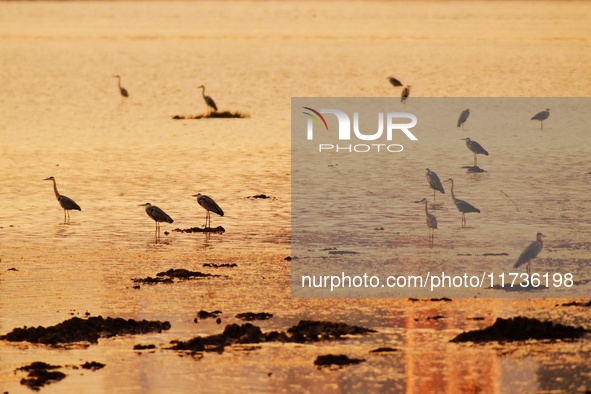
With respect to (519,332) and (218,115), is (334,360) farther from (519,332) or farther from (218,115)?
(218,115)

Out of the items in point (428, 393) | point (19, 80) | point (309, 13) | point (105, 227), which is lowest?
point (428, 393)

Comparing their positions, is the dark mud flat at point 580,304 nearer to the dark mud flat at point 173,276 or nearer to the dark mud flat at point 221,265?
the dark mud flat at point 173,276

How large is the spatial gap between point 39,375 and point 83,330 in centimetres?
151

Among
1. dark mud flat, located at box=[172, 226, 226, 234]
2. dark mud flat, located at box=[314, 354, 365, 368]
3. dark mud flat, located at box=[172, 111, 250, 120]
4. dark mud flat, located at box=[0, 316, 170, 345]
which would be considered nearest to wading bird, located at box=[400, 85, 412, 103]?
dark mud flat, located at box=[172, 111, 250, 120]

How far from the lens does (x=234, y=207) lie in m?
23.9

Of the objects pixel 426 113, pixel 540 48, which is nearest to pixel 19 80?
pixel 426 113

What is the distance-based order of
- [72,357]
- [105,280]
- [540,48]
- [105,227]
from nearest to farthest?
[72,357], [105,280], [105,227], [540,48]

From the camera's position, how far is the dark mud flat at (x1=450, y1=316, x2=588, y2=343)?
1408 cm

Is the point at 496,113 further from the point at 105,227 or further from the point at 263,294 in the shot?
the point at 263,294

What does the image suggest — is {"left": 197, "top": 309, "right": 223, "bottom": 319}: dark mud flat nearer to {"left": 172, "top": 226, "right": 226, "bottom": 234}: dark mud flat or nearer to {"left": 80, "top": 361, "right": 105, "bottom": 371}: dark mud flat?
{"left": 80, "top": 361, "right": 105, "bottom": 371}: dark mud flat

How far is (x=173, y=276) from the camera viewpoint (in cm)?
1762

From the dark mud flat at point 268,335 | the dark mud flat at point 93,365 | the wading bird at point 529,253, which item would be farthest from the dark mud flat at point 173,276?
the dark mud flat at point 93,365

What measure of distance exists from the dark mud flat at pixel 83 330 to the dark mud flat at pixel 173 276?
8.09 ft

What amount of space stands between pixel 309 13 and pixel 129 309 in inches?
4736
